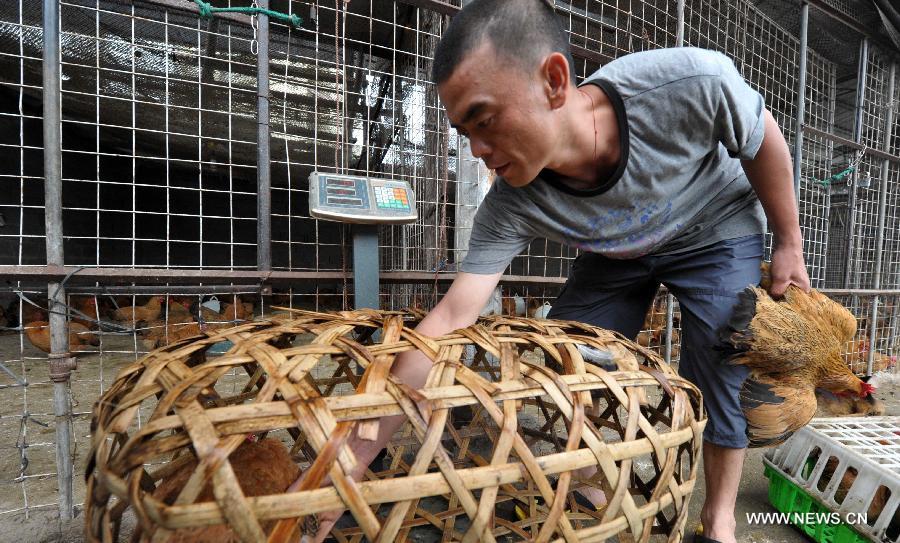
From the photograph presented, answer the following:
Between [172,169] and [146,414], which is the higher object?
[172,169]

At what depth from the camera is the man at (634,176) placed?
2.45 ft

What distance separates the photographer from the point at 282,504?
0.41m

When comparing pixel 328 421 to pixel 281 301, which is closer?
pixel 328 421

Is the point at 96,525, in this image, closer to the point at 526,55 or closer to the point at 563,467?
the point at 563,467

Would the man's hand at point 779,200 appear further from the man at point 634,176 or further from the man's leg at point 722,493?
the man's leg at point 722,493

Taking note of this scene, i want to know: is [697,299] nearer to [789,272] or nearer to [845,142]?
[789,272]

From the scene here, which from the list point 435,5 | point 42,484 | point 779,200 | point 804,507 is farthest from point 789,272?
point 42,484

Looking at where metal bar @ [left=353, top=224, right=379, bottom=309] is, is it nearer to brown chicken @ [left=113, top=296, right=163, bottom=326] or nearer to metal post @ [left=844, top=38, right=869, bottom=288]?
metal post @ [left=844, top=38, right=869, bottom=288]

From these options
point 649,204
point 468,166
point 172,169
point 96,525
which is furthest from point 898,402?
point 172,169

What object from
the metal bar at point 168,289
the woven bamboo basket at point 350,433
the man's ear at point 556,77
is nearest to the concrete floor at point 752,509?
the woven bamboo basket at point 350,433

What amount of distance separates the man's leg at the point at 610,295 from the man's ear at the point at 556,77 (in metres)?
0.59

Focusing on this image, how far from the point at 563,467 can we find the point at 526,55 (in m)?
0.69

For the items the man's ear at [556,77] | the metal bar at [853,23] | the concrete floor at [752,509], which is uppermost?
the metal bar at [853,23]

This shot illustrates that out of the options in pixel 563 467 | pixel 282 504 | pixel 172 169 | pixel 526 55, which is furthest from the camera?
pixel 172 169
